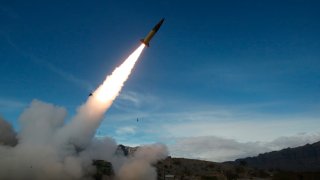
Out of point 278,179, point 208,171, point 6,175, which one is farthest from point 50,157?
point 208,171

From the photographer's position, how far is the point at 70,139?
47906mm

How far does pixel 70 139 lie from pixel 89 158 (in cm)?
306

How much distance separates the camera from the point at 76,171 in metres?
45.5

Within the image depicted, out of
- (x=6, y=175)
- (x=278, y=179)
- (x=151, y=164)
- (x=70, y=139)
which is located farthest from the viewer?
(x=278, y=179)

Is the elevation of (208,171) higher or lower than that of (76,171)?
higher

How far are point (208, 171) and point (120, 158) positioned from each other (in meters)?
44.4

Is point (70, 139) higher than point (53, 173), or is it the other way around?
point (70, 139)

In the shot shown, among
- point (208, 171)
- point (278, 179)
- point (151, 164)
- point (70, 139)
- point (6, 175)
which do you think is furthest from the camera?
point (208, 171)

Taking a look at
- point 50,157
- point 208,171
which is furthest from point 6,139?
point 208,171

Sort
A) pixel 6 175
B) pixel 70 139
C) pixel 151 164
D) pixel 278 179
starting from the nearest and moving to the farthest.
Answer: pixel 6 175
pixel 70 139
pixel 151 164
pixel 278 179

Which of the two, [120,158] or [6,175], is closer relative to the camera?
[6,175]

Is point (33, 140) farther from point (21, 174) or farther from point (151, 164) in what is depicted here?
point (151, 164)

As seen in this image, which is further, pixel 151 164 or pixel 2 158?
pixel 151 164

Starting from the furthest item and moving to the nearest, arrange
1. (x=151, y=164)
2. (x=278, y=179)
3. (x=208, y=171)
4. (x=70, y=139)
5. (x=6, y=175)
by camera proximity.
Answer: (x=208, y=171) → (x=278, y=179) → (x=151, y=164) → (x=70, y=139) → (x=6, y=175)
